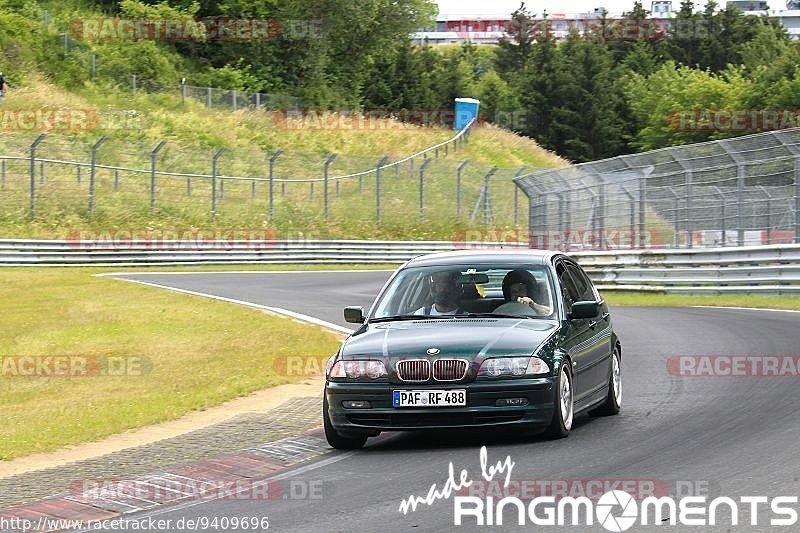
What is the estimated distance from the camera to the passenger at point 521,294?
35.0 ft

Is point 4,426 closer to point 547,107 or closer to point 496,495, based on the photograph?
point 496,495

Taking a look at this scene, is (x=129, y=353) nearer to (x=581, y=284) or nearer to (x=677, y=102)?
(x=581, y=284)

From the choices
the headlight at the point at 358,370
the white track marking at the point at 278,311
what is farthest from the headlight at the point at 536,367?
the white track marking at the point at 278,311

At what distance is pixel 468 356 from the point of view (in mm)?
9508

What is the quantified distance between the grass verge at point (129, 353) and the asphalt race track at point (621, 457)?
3.08 meters

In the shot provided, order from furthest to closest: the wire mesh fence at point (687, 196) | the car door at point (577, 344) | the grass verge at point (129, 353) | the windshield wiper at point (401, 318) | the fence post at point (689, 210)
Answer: the fence post at point (689, 210)
the wire mesh fence at point (687, 196)
the grass verge at point (129, 353)
the windshield wiper at point (401, 318)
the car door at point (577, 344)

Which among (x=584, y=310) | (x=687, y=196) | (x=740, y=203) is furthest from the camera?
(x=687, y=196)

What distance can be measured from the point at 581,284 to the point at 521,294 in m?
1.34

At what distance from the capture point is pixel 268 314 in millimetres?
22688

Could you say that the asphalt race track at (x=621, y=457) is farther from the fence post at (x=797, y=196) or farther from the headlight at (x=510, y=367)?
the fence post at (x=797, y=196)

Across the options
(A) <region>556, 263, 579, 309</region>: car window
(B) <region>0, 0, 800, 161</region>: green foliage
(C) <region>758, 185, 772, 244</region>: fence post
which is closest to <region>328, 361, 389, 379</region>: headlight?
(A) <region>556, 263, 579, 309</region>: car window

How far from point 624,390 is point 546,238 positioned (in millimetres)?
24976

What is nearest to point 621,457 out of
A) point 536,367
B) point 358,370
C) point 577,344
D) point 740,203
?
point 536,367

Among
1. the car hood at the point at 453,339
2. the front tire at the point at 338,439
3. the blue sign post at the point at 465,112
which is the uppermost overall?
the blue sign post at the point at 465,112
